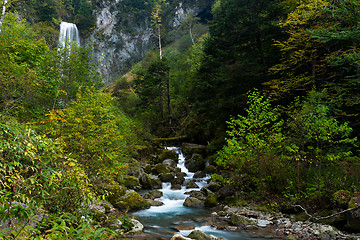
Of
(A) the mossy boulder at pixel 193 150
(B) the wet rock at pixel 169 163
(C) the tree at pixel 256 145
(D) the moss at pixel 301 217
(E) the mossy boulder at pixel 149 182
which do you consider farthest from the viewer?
(A) the mossy boulder at pixel 193 150

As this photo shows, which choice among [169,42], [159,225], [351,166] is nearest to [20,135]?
[159,225]

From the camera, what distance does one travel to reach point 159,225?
1006 cm

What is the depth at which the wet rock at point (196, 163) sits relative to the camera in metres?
20.5

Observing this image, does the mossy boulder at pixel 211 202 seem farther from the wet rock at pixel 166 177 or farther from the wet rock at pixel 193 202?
the wet rock at pixel 166 177

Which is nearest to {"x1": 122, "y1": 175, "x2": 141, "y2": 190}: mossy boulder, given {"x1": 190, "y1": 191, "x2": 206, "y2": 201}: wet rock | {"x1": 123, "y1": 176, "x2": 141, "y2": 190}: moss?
{"x1": 123, "y1": 176, "x2": 141, "y2": 190}: moss

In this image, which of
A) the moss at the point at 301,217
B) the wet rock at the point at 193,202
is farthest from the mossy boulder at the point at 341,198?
the wet rock at the point at 193,202

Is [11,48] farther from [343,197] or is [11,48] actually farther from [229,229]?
[343,197]

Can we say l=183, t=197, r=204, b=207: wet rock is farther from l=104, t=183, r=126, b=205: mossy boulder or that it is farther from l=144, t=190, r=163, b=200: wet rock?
l=104, t=183, r=126, b=205: mossy boulder

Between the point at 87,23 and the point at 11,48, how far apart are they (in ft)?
190

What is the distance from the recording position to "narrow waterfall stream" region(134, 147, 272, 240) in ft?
28.8

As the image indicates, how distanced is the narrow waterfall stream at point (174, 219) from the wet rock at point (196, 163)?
5600 millimetres

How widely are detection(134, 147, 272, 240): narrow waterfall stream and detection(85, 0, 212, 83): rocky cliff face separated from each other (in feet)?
192

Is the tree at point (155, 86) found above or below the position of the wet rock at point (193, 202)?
above

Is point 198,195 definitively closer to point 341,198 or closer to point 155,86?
point 341,198
